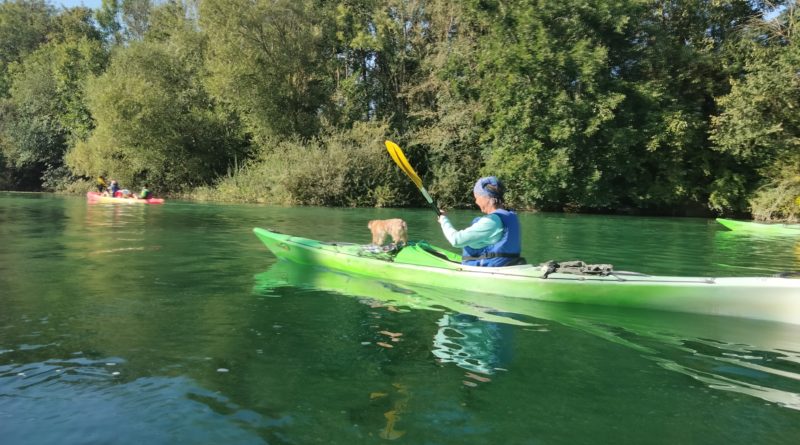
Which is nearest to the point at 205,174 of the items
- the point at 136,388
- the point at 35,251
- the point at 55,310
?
the point at 35,251

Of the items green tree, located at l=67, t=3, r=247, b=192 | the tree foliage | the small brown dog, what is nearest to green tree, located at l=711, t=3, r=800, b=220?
the tree foliage

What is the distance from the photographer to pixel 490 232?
6078mm

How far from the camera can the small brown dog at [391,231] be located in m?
7.34

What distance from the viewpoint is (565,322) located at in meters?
5.40

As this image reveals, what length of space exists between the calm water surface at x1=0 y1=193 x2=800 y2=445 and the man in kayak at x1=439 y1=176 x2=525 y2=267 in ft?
1.67

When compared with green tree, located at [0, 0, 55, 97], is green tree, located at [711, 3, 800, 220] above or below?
below

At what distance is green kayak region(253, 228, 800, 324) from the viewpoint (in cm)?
505

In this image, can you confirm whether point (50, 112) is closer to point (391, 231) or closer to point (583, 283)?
point (391, 231)

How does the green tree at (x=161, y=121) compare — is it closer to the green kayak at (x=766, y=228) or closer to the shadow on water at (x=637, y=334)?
the green kayak at (x=766, y=228)

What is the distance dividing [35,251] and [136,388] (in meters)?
7.10

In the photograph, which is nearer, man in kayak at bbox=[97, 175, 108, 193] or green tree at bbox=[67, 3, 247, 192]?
man in kayak at bbox=[97, 175, 108, 193]

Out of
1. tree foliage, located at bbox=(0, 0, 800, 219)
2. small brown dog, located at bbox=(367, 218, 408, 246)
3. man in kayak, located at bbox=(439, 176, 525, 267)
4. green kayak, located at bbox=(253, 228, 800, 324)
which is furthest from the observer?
tree foliage, located at bbox=(0, 0, 800, 219)

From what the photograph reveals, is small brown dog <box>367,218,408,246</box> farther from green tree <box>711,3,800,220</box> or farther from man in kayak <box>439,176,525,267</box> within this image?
green tree <box>711,3,800,220</box>

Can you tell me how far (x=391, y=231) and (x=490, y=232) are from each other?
1720 millimetres
